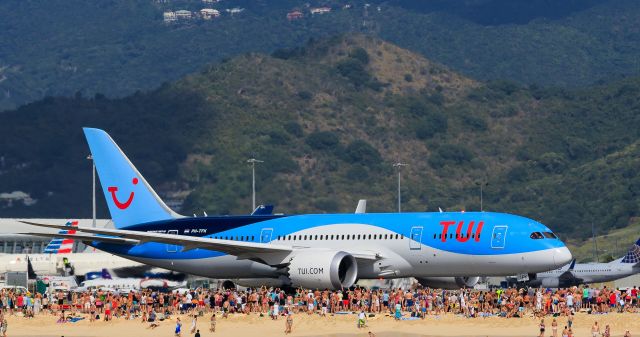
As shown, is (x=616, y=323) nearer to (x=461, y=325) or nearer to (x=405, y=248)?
(x=461, y=325)

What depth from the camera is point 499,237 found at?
7100 centimetres

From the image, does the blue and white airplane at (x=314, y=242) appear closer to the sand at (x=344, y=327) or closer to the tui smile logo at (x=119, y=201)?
the tui smile logo at (x=119, y=201)

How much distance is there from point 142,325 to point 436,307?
49.2ft

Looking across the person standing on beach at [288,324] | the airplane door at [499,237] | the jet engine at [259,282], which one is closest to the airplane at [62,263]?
the jet engine at [259,282]

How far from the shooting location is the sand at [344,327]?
65125 millimetres

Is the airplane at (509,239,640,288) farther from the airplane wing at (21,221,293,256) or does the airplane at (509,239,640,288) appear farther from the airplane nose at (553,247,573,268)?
the airplane wing at (21,221,293,256)

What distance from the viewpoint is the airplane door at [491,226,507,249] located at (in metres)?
70.9

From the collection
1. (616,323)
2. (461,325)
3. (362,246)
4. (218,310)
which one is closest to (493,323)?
(461,325)

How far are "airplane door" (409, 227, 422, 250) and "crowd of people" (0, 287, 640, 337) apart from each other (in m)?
2.68

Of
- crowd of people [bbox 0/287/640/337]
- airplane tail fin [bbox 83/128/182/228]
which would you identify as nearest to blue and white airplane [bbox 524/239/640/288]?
crowd of people [bbox 0/287/640/337]

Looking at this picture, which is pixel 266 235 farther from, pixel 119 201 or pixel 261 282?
pixel 119 201

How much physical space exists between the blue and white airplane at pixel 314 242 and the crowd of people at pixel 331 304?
128 centimetres

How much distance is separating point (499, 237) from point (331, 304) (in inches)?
359

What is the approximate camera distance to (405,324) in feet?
222
